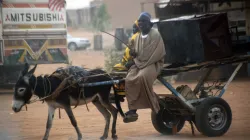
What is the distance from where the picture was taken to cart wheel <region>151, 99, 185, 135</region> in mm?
9867

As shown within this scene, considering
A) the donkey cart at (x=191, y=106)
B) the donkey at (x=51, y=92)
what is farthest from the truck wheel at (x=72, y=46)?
the donkey at (x=51, y=92)

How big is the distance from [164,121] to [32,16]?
323 inches

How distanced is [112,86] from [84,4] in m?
42.6

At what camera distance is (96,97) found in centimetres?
948

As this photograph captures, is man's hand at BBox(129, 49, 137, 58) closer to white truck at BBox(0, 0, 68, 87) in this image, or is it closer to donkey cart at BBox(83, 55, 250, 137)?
donkey cart at BBox(83, 55, 250, 137)

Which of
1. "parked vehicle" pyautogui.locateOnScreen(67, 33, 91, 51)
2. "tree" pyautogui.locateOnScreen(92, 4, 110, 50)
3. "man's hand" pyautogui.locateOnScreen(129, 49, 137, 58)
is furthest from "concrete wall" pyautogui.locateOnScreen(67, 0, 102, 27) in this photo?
"man's hand" pyautogui.locateOnScreen(129, 49, 137, 58)

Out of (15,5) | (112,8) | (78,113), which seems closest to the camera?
(78,113)

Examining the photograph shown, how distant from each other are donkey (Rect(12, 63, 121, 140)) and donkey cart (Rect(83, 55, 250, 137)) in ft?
0.67

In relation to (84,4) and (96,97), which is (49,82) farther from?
(84,4)

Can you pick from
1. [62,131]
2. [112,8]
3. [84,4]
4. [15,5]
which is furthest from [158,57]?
[84,4]

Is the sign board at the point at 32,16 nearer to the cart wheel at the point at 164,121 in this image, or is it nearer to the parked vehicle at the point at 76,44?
the cart wheel at the point at 164,121

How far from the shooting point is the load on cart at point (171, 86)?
901 cm

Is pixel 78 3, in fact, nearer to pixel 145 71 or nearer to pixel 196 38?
pixel 196 38

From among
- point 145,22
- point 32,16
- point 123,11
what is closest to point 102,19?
point 123,11
